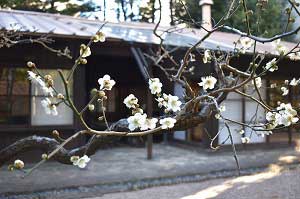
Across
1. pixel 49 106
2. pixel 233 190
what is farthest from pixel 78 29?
pixel 49 106

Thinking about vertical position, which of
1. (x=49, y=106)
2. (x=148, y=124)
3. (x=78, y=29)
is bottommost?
(x=148, y=124)

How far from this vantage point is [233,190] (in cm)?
627

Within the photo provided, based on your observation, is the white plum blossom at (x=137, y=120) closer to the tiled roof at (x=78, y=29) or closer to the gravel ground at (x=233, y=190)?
the gravel ground at (x=233, y=190)

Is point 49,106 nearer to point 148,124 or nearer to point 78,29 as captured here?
point 148,124

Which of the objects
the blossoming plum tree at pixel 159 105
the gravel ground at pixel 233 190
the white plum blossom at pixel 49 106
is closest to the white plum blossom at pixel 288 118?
the blossoming plum tree at pixel 159 105

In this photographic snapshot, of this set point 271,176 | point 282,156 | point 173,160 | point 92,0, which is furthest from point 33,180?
point 92,0

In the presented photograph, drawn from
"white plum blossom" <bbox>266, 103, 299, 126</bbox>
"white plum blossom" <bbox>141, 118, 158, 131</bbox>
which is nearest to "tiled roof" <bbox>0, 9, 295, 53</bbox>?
"white plum blossom" <bbox>266, 103, 299, 126</bbox>

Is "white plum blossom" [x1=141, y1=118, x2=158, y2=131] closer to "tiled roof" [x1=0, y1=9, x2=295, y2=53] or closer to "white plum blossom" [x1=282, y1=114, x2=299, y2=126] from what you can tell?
"white plum blossom" [x1=282, y1=114, x2=299, y2=126]

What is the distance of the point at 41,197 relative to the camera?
5.93 m

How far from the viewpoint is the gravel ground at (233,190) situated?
5.88 m

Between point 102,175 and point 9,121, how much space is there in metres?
2.56

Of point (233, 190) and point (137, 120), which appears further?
point (233, 190)

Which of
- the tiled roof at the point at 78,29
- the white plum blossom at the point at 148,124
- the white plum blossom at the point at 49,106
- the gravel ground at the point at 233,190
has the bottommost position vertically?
the gravel ground at the point at 233,190

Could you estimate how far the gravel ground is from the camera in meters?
5.88
